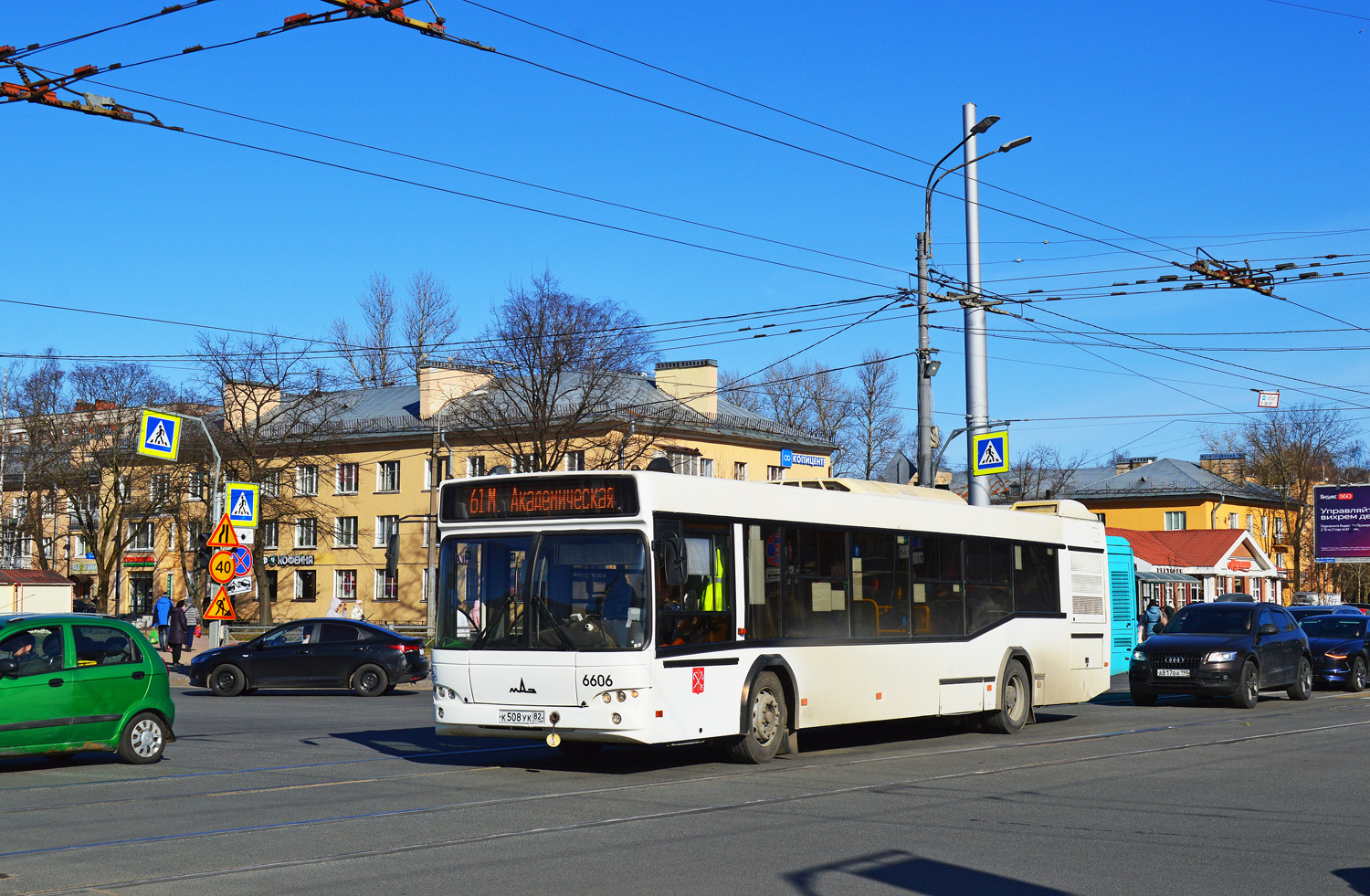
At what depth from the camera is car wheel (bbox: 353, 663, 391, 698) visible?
27.1 m

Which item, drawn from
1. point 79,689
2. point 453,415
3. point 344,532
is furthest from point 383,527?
point 79,689

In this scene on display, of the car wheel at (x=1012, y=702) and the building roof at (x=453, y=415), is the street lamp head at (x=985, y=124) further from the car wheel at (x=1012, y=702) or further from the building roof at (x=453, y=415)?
the building roof at (x=453, y=415)

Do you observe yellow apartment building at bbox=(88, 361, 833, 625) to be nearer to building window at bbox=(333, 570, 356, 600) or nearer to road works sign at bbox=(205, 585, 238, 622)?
building window at bbox=(333, 570, 356, 600)

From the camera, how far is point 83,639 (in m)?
14.2

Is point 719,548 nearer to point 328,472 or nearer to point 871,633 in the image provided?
point 871,633

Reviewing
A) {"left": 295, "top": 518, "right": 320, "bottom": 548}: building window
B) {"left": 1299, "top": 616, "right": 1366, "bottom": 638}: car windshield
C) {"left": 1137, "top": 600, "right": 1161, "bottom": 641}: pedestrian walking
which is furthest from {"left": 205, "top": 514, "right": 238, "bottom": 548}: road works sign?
{"left": 295, "top": 518, "right": 320, "bottom": 548}: building window

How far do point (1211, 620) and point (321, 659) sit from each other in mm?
16064

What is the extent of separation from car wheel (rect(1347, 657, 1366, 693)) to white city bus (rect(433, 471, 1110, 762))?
14834mm

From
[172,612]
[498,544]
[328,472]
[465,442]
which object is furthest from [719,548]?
[328,472]

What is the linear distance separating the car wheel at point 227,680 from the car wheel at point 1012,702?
1523 cm

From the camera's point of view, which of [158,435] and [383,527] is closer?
[158,435]

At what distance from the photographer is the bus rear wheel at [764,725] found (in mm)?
14023

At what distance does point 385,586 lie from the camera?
2667 inches

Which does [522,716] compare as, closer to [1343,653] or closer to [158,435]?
[158,435]
